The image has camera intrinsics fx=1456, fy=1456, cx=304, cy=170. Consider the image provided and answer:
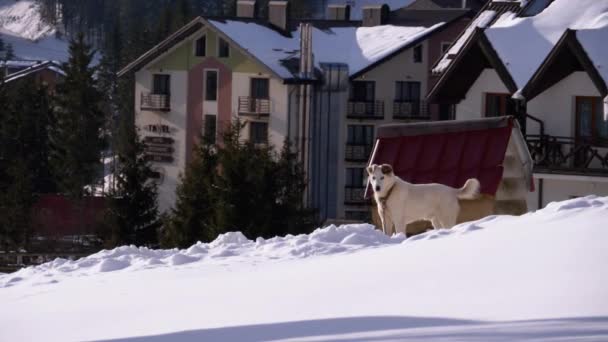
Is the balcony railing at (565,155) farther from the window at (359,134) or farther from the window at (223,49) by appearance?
the window at (223,49)

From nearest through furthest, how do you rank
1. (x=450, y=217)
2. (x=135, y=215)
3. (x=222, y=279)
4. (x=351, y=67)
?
(x=222, y=279) → (x=450, y=217) → (x=135, y=215) → (x=351, y=67)

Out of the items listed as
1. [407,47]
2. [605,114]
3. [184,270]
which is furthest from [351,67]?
[184,270]

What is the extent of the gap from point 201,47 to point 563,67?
28.9 m

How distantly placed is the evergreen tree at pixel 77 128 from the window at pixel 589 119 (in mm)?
28916

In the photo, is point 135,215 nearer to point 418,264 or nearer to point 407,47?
point 407,47

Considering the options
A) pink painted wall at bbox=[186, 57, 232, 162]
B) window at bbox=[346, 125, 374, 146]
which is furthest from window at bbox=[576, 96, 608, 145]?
pink painted wall at bbox=[186, 57, 232, 162]

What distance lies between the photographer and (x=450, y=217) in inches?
659

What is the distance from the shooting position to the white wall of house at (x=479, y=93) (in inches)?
1152

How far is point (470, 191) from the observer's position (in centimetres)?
1686

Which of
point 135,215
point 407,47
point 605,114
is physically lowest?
point 135,215

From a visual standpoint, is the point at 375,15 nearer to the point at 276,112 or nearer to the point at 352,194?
the point at 276,112

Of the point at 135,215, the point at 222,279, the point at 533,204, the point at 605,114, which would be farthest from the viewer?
the point at 135,215

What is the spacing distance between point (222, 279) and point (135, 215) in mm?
28455

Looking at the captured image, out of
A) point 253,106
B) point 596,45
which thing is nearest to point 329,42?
point 253,106
